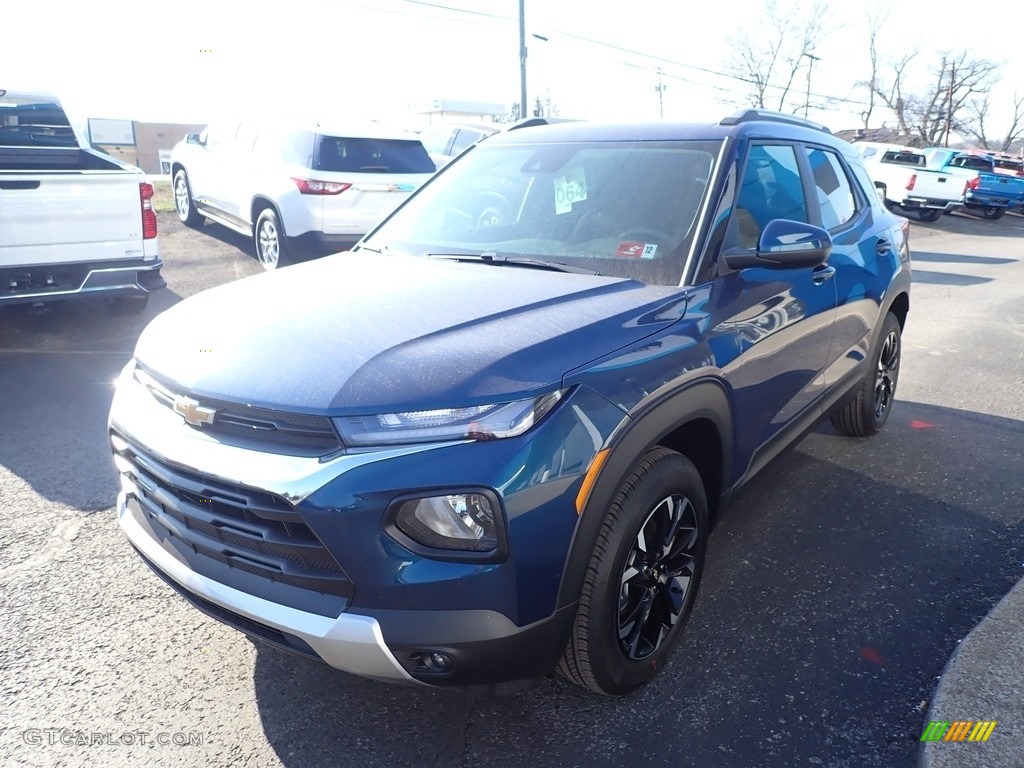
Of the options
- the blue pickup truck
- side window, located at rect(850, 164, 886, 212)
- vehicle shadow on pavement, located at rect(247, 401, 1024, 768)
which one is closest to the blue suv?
vehicle shadow on pavement, located at rect(247, 401, 1024, 768)

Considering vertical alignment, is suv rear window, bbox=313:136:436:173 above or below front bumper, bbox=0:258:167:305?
above

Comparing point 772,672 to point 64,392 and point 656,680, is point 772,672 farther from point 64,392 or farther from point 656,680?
point 64,392

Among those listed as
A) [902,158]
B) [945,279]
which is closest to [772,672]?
[945,279]

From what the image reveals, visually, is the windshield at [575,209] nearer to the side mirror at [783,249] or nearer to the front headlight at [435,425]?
the side mirror at [783,249]

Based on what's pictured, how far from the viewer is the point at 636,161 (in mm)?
3410

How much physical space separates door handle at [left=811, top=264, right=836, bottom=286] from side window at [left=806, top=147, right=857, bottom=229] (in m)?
0.28

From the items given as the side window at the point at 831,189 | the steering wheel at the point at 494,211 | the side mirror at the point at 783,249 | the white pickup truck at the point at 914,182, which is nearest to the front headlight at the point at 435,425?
the side mirror at the point at 783,249

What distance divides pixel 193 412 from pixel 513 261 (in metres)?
1.38

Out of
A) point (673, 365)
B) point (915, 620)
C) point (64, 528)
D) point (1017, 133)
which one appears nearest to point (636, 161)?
point (673, 365)

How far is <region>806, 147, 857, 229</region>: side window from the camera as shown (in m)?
4.09

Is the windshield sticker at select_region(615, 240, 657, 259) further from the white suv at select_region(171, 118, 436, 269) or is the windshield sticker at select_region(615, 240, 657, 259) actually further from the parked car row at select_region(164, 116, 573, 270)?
the parked car row at select_region(164, 116, 573, 270)

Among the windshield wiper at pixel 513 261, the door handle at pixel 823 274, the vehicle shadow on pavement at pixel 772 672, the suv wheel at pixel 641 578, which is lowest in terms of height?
the vehicle shadow on pavement at pixel 772 672

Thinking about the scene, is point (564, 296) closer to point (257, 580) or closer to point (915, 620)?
point (257, 580)

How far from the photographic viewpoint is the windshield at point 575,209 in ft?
10.2
